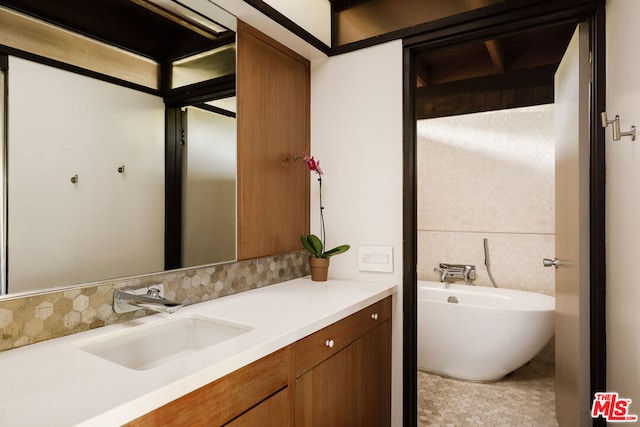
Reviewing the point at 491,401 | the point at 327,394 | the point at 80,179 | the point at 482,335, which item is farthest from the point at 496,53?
the point at 80,179

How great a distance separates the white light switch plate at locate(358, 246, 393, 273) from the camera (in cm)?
185

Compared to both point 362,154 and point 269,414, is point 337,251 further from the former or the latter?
point 269,414

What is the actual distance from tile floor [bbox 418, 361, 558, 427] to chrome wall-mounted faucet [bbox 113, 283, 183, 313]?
169cm

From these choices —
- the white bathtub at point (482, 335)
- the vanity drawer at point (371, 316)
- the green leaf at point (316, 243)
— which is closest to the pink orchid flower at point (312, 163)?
the green leaf at point (316, 243)

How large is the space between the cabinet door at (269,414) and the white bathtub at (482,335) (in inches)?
70.7

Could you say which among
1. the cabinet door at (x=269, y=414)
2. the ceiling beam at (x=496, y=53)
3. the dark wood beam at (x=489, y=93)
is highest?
the ceiling beam at (x=496, y=53)

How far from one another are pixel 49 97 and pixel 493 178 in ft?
10.1

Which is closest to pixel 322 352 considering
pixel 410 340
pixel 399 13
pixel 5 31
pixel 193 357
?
pixel 193 357

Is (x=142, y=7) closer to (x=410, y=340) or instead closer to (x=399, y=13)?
(x=399, y=13)

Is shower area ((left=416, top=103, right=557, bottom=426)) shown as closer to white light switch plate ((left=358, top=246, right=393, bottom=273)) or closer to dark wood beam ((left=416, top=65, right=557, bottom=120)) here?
dark wood beam ((left=416, top=65, right=557, bottom=120))

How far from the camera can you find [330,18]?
6.63ft

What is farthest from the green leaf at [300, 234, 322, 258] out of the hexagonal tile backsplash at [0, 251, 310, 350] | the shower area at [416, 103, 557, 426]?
the shower area at [416, 103, 557, 426]

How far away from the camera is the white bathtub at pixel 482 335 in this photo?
2447mm

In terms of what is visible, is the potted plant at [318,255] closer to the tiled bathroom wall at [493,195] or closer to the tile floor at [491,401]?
the tile floor at [491,401]
